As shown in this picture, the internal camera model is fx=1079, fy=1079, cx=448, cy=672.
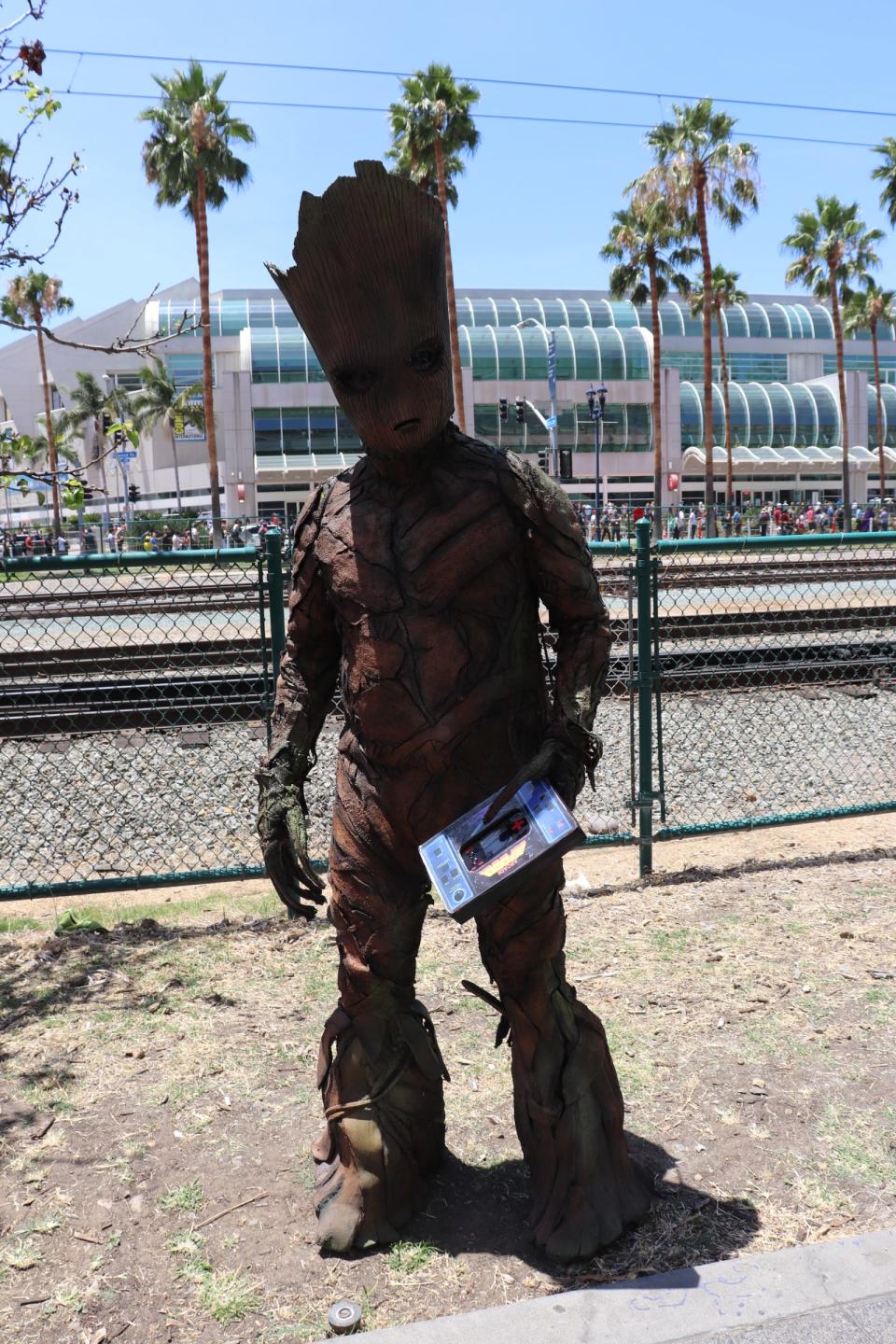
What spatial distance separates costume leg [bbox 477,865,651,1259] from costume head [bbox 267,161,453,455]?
1.19 meters

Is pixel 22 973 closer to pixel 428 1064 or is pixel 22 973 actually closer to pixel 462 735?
pixel 428 1064

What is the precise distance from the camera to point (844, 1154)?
10.4 feet

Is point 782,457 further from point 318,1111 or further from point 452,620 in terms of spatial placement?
point 452,620

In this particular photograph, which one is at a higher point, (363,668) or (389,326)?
(389,326)

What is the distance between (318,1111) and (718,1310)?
1498mm

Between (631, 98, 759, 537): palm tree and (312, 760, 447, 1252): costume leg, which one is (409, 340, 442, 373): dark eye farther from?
(631, 98, 759, 537): palm tree

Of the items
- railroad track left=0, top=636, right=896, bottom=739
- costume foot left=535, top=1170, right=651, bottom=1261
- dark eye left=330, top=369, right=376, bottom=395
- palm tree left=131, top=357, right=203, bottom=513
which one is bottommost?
costume foot left=535, top=1170, right=651, bottom=1261

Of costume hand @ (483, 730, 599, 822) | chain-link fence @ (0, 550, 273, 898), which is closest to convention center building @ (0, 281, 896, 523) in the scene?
chain-link fence @ (0, 550, 273, 898)

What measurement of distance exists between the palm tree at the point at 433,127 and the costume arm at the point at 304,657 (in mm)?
24367

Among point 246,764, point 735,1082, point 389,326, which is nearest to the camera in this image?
point 389,326

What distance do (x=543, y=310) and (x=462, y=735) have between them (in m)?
55.7

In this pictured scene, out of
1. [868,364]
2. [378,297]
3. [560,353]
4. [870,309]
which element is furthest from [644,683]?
[868,364]

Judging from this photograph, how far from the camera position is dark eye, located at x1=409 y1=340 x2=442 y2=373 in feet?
7.96

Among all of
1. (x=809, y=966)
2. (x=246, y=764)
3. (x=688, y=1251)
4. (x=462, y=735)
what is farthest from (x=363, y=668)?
(x=246, y=764)
